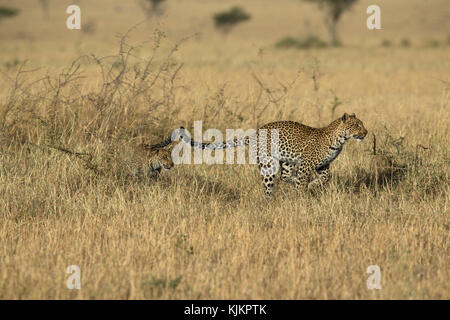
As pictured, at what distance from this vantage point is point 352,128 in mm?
6543

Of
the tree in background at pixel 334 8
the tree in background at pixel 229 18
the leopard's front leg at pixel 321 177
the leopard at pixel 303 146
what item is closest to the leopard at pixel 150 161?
the leopard at pixel 303 146

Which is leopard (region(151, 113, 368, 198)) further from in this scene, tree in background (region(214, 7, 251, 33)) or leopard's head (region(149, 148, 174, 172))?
tree in background (region(214, 7, 251, 33))

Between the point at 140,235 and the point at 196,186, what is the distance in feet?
4.66

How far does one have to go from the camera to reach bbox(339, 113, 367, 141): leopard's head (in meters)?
6.51

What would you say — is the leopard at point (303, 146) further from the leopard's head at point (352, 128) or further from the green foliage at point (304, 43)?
the green foliage at point (304, 43)

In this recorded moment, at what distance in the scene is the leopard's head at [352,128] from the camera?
651 cm

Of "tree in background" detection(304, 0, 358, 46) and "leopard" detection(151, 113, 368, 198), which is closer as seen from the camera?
"leopard" detection(151, 113, 368, 198)

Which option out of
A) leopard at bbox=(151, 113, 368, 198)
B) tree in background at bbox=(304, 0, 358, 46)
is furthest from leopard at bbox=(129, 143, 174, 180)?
tree in background at bbox=(304, 0, 358, 46)

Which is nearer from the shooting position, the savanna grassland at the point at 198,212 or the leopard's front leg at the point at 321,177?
the savanna grassland at the point at 198,212

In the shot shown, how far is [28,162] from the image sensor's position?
23.9ft

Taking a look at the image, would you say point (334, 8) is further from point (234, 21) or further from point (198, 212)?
point (198, 212)

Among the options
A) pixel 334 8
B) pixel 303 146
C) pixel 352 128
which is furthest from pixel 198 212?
pixel 334 8

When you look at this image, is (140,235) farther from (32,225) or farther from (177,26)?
(177,26)
